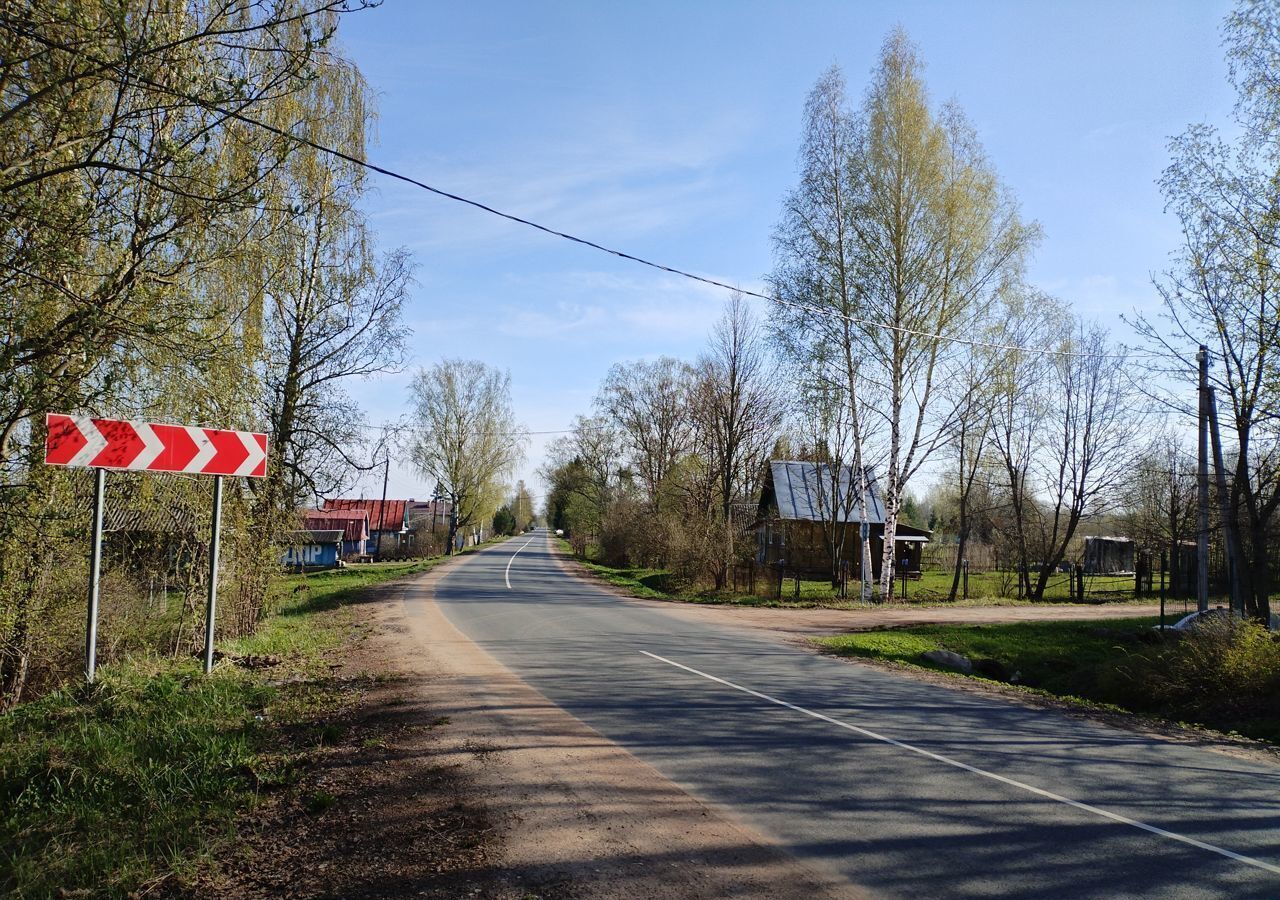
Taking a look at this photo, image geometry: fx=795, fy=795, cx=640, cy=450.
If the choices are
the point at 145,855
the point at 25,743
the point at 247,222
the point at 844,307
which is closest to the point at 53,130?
the point at 247,222

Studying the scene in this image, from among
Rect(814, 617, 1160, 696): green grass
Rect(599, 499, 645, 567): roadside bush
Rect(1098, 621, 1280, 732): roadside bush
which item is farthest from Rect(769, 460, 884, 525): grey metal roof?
Rect(1098, 621, 1280, 732): roadside bush

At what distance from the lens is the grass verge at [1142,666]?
10.9 metres

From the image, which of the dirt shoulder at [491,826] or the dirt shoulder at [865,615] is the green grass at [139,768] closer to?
the dirt shoulder at [491,826]

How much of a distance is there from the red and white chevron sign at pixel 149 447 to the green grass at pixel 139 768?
223 cm

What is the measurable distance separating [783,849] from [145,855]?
3.86 metres

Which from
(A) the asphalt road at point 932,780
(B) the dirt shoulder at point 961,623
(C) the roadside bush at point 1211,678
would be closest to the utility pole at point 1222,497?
(C) the roadside bush at point 1211,678

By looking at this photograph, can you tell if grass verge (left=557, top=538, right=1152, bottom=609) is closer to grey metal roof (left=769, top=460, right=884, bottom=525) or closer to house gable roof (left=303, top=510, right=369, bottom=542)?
grey metal roof (left=769, top=460, right=884, bottom=525)

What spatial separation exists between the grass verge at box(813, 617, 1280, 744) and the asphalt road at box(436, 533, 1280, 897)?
254cm

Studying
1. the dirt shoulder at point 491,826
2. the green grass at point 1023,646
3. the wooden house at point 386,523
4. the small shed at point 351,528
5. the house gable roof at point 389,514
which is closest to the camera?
the dirt shoulder at point 491,826

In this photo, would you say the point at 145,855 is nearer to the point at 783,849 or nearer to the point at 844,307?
the point at 783,849

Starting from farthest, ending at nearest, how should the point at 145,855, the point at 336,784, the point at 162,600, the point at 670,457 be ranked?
the point at 670,457, the point at 162,600, the point at 336,784, the point at 145,855

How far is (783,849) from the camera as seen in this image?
513cm

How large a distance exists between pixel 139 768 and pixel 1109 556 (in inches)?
2665

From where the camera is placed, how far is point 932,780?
6.67 metres
